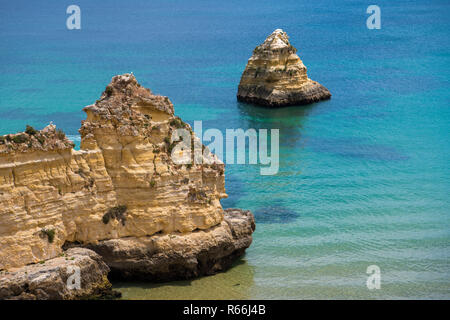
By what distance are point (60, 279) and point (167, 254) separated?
193 inches

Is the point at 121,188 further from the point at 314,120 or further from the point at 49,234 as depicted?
the point at 314,120

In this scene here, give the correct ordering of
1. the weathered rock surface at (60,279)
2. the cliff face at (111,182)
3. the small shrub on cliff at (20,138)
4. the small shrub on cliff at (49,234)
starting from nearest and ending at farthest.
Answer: the weathered rock surface at (60,279) → the small shrub on cliff at (20,138) → the cliff face at (111,182) → the small shrub on cliff at (49,234)

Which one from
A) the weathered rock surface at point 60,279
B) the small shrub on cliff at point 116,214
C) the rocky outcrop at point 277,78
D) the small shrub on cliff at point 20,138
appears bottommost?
the weathered rock surface at point 60,279

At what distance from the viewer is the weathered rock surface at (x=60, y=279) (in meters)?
24.5

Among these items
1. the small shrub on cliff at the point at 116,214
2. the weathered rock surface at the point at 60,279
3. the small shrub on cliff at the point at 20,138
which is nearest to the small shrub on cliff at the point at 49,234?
the weathered rock surface at the point at 60,279

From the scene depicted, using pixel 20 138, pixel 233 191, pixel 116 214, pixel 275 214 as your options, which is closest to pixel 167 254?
pixel 116 214

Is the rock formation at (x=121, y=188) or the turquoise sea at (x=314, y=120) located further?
the turquoise sea at (x=314, y=120)

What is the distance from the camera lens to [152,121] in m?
29.1

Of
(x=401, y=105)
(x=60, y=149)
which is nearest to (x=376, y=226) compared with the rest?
(x=60, y=149)

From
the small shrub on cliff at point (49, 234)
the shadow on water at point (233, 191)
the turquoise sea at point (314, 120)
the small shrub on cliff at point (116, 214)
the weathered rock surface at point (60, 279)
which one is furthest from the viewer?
the shadow on water at point (233, 191)

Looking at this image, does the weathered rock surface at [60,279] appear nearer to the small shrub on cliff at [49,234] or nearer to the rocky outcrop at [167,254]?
the small shrub on cliff at [49,234]

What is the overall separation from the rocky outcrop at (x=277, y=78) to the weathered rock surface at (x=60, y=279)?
1776 inches

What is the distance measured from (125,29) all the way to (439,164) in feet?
308

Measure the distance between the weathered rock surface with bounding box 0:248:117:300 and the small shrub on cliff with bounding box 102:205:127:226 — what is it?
1548 millimetres
